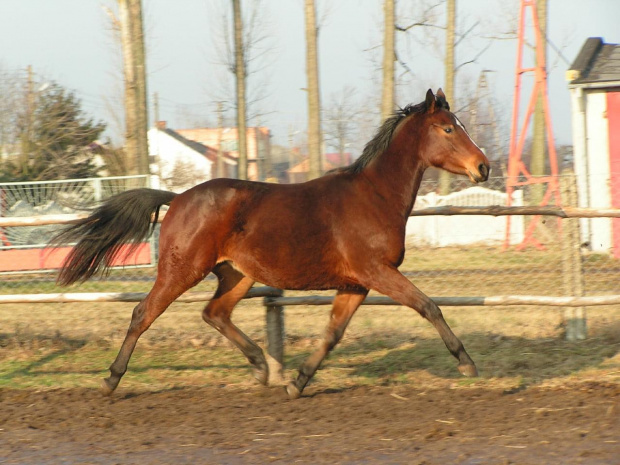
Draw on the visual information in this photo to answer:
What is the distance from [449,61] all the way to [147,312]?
15.6 metres

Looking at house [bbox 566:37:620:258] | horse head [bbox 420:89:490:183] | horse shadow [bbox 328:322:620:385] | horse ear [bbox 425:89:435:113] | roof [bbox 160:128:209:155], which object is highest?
roof [bbox 160:128:209:155]

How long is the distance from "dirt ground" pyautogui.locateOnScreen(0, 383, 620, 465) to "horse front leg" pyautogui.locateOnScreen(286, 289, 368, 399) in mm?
118

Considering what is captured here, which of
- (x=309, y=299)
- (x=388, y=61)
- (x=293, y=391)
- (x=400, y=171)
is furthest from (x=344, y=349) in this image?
(x=388, y=61)

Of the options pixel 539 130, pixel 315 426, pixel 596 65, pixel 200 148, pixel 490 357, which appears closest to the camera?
pixel 315 426

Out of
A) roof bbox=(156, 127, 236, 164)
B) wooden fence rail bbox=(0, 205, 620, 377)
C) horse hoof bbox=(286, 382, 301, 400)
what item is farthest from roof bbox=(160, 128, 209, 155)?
horse hoof bbox=(286, 382, 301, 400)

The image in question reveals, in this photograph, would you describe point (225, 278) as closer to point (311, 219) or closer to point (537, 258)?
point (311, 219)

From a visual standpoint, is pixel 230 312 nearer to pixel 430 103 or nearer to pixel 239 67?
pixel 430 103

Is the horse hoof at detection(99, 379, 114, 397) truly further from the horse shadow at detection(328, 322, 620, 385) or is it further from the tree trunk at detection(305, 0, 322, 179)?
the tree trunk at detection(305, 0, 322, 179)

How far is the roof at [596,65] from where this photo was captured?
43.9 ft

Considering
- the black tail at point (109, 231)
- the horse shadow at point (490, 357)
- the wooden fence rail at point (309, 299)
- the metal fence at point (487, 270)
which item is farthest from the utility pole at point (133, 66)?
the black tail at point (109, 231)

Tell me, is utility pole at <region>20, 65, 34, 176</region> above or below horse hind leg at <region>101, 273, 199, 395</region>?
above

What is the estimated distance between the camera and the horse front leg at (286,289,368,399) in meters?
5.33

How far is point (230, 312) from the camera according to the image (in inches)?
224

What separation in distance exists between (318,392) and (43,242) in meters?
8.83
